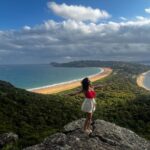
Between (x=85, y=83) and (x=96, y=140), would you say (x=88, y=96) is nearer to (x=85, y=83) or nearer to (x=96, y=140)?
(x=85, y=83)

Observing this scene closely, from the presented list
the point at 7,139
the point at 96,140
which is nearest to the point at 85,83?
the point at 96,140

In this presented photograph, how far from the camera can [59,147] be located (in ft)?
59.3

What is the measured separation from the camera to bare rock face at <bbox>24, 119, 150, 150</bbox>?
60.1 ft

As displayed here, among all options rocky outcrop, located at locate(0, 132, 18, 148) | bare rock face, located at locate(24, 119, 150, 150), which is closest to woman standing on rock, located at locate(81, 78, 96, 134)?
bare rock face, located at locate(24, 119, 150, 150)

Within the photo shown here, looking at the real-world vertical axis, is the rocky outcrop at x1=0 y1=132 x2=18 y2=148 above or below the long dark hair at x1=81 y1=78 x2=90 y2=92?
below

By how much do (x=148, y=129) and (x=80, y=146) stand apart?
35.2 metres

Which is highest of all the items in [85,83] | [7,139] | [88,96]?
[85,83]

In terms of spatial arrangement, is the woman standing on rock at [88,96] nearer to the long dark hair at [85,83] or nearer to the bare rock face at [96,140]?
the long dark hair at [85,83]

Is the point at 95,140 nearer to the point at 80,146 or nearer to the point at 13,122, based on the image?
the point at 80,146

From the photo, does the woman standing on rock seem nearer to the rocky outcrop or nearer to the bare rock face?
the bare rock face

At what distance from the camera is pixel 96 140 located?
19.0 meters

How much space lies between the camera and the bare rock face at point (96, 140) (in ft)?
60.1

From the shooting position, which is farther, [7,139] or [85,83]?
[7,139]

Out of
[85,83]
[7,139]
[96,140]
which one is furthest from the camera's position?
[7,139]
